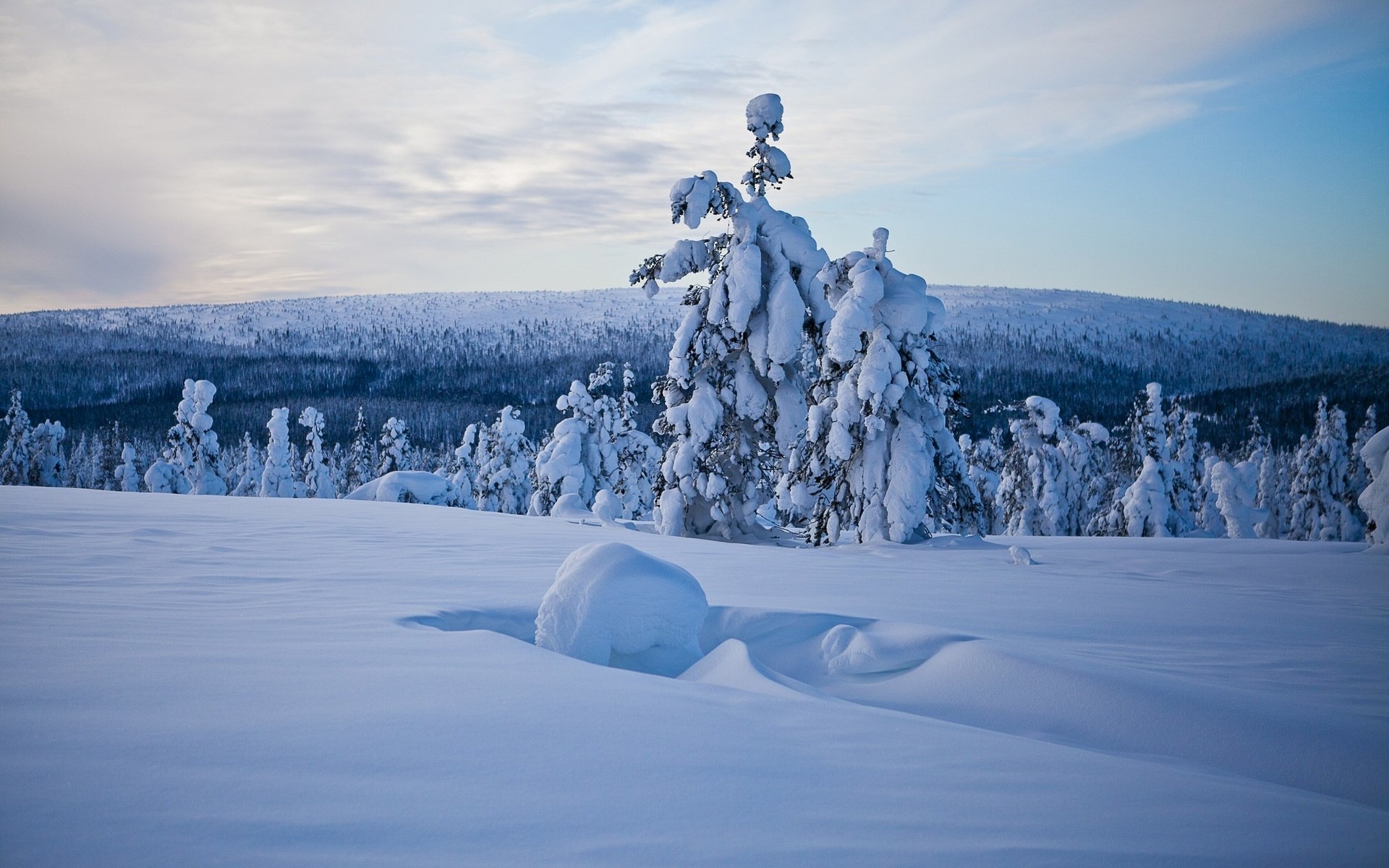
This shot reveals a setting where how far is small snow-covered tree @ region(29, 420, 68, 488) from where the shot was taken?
49750mm

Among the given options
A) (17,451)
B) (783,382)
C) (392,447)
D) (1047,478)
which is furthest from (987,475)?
(17,451)

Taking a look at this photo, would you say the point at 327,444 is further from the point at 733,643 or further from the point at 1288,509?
the point at 733,643

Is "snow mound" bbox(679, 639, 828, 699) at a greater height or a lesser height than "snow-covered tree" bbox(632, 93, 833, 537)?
lesser

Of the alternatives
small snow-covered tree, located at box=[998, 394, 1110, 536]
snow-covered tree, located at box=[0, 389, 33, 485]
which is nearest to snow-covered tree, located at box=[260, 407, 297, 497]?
snow-covered tree, located at box=[0, 389, 33, 485]

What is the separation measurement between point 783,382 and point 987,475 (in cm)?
3098

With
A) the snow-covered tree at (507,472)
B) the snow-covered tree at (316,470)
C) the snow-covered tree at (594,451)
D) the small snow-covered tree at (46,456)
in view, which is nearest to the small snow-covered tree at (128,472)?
the small snow-covered tree at (46,456)

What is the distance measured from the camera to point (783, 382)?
50.6 feet

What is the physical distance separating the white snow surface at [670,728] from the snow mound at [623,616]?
357 mm

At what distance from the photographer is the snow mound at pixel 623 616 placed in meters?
4.57

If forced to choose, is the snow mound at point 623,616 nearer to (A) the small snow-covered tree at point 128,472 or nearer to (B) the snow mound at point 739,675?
(B) the snow mound at point 739,675

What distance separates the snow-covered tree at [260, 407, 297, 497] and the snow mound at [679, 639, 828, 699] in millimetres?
49617

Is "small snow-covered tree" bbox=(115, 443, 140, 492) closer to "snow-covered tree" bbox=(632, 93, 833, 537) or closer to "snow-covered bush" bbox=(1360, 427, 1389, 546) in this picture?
"snow-covered tree" bbox=(632, 93, 833, 537)

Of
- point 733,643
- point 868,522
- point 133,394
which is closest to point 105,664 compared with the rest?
point 733,643

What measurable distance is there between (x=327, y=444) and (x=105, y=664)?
133m
